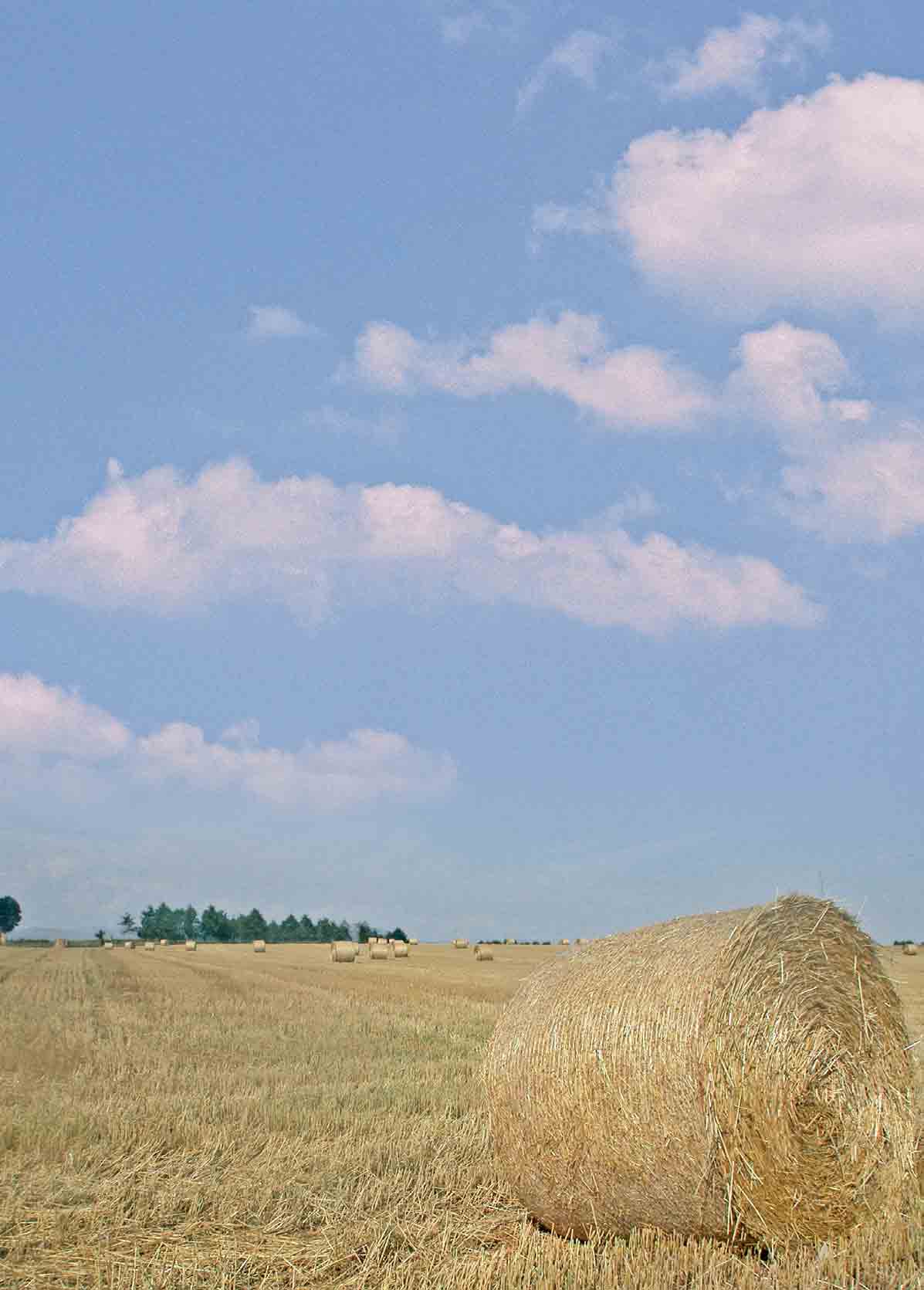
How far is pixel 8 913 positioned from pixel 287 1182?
147 meters

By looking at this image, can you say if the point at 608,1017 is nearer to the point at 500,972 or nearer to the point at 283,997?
the point at 283,997

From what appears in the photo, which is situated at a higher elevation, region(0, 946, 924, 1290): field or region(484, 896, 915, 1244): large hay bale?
region(484, 896, 915, 1244): large hay bale

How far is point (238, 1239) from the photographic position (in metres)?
6.48

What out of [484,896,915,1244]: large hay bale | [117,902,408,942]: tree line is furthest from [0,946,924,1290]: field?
[117,902,408,942]: tree line

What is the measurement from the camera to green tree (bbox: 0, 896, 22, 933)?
141 m

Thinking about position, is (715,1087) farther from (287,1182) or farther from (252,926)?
(252,926)

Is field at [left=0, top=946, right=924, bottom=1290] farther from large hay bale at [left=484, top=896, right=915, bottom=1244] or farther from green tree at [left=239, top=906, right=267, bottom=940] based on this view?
green tree at [left=239, top=906, right=267, bottom=940]

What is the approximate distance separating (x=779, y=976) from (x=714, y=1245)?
1.53 meters

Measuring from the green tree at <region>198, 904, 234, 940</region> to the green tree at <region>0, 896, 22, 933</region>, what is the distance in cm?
2480

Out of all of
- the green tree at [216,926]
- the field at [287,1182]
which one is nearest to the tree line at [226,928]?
the green tree at [216,926]

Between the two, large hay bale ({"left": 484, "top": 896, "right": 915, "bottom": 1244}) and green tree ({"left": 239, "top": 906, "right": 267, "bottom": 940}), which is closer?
large hay bale ({"left": 484, "top": 896, "right": 915, "bottom": 1244})

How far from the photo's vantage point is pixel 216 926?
134 m

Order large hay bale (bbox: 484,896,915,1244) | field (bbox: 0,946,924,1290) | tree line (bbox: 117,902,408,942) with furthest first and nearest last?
tree line (bbox: 117,902,408,942) → large hay bale (bbox: 484,896,915,1244) → field (bbox: 0,946,924,1290)

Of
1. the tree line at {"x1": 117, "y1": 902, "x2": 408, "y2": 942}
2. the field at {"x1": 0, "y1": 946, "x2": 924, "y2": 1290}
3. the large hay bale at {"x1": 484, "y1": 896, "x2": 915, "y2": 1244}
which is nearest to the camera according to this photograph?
the field at {"x1": 0, "y1": 946, "x2": 924, "y2": 1290}
